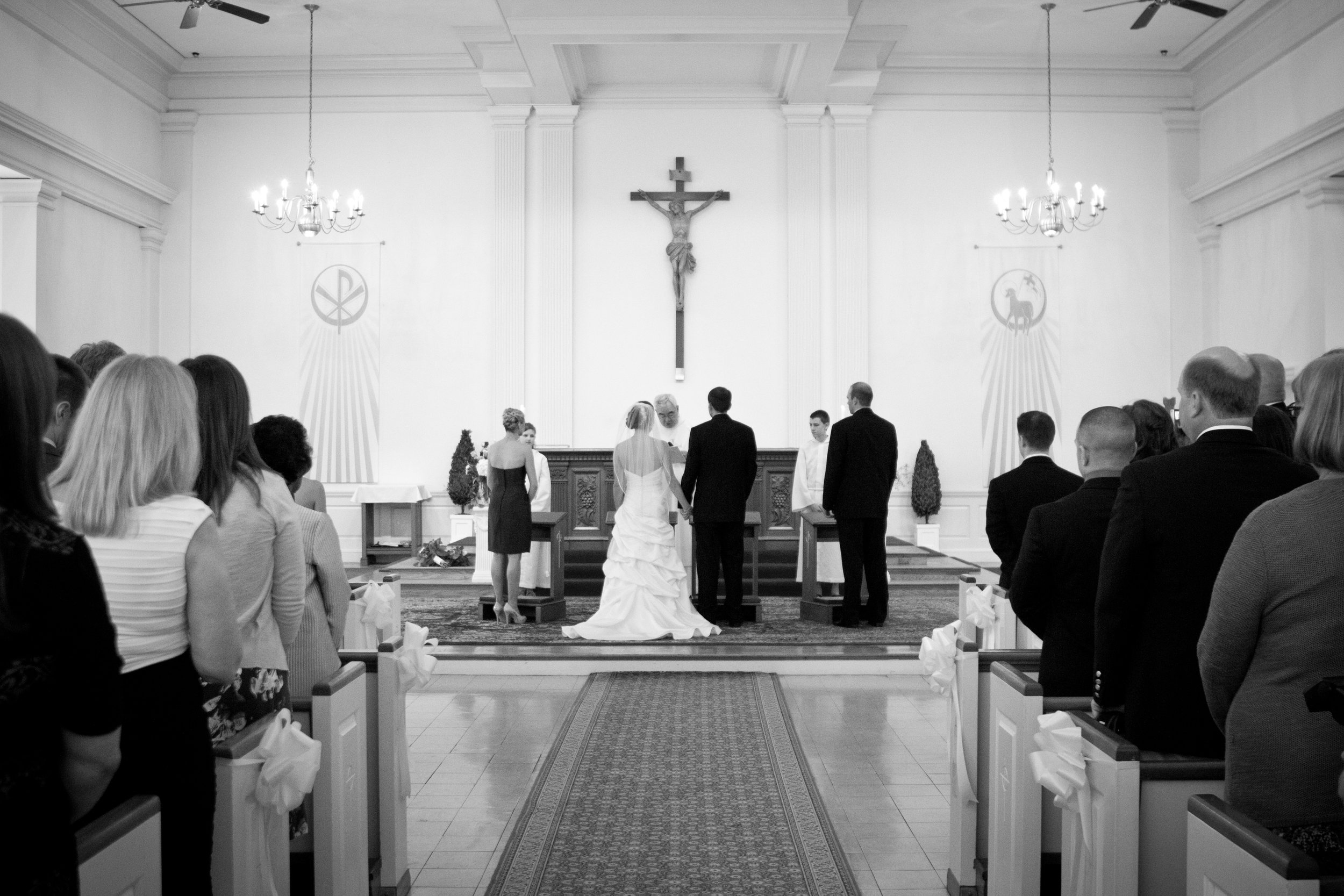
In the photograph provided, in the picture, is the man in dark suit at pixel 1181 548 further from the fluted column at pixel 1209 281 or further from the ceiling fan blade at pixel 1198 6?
the fluted column at pixel 1209 281

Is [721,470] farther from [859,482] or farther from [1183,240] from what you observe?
[1183,240]

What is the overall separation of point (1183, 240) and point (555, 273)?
762cm

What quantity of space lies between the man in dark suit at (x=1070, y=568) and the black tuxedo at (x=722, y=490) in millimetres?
4496

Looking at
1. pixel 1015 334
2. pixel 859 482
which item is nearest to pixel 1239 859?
pixel 859 482

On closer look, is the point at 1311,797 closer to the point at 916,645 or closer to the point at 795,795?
the point at 795,795

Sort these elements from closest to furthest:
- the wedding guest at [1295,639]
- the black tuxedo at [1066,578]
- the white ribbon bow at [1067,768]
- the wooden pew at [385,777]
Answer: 1. the wedding guest at [1295,639]
2. the white ribbon bow at [1067,768]
3. the black tuxedo at [1066,578]
4. the wooden pew at [385,777]

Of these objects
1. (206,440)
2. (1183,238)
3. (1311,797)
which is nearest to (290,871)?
(206,440)

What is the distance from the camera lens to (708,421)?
379 inches

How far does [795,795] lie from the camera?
14.8ft

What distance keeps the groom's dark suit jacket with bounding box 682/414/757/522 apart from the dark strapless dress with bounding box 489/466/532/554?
3.88 feet

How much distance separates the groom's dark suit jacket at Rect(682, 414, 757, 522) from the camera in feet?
26.2

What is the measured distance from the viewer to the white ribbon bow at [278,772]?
2.48m

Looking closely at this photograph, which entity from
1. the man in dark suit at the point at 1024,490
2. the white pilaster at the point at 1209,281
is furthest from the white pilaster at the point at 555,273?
the man in dark suit at the point at 1024,490

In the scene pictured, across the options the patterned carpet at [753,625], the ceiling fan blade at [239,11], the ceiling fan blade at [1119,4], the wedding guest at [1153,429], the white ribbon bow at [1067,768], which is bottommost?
the patterned carpet at [753,625]
